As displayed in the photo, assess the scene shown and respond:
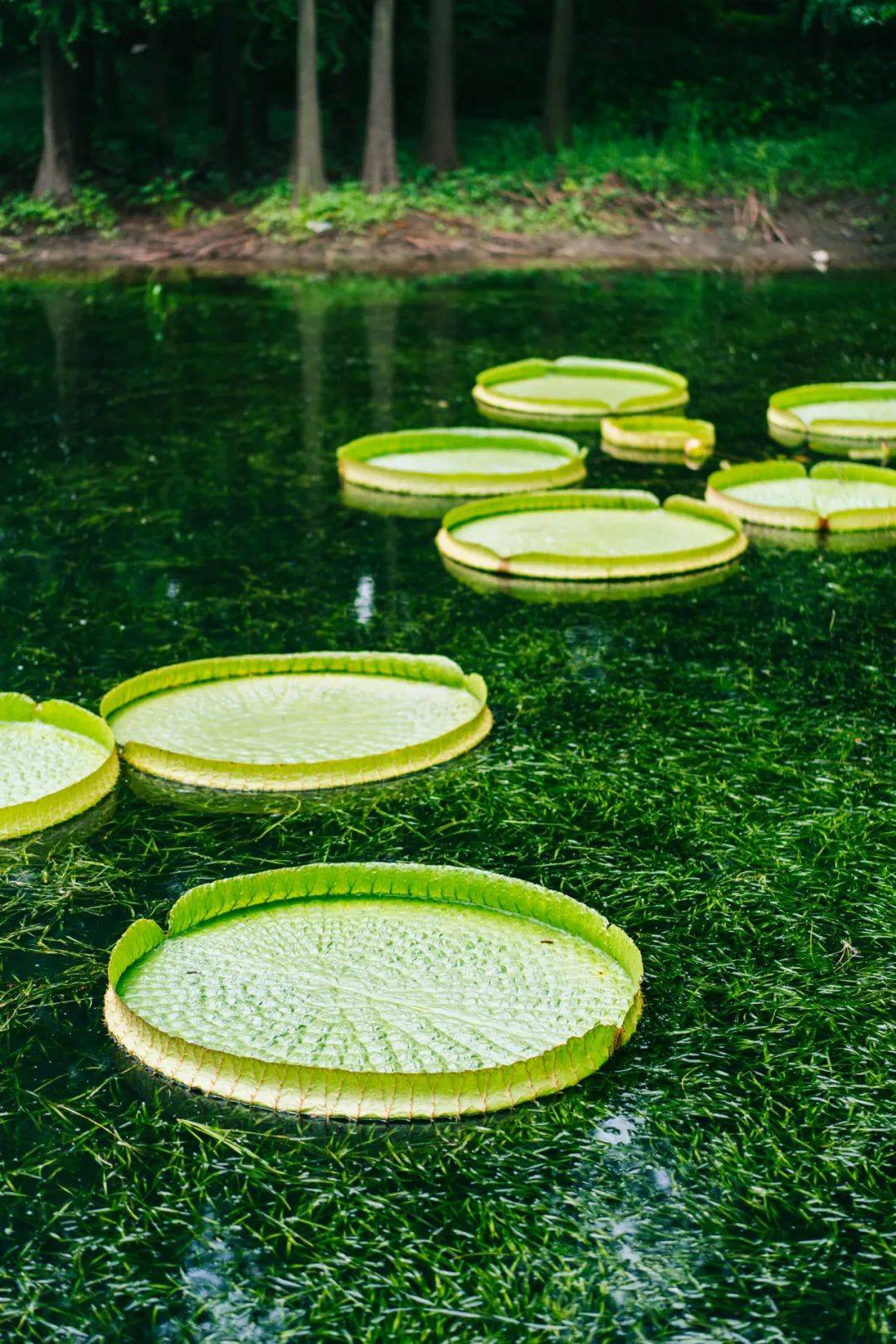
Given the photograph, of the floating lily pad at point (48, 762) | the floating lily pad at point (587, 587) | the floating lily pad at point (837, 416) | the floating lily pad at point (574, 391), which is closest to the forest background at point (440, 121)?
the floating lily pad at point (574, 391)

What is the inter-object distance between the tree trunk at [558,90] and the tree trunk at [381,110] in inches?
73.8

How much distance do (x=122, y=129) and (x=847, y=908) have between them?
15.1 meters

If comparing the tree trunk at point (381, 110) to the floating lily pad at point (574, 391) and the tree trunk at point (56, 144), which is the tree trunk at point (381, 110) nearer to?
the tree trunk at point (56, 144)

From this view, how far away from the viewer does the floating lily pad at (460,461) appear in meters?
5.64

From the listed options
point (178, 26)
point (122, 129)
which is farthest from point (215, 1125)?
point (178, 26)

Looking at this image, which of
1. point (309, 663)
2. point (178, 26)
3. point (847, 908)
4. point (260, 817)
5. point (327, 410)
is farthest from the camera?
point (178, 26)

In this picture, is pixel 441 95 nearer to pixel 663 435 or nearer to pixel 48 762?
pixel 663 435

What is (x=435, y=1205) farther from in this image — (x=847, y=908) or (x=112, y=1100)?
(x=847, y=908)

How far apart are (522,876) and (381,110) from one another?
1181 centimetres

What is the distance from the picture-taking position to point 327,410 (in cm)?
700

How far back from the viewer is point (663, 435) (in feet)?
20.9

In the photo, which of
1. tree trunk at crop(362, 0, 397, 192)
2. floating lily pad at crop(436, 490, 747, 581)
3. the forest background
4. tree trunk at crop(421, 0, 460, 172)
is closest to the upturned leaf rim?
floating lily pad at crop(436, 490, 747, 581)

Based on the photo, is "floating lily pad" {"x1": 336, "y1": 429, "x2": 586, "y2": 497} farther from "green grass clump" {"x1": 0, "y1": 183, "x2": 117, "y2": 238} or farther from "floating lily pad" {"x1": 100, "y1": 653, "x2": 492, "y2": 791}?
"green grass clump" {"x1": 0, "y1": 183, "x2": 117, "y2": 238}

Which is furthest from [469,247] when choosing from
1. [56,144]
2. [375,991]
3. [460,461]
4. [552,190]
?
[375,991]
